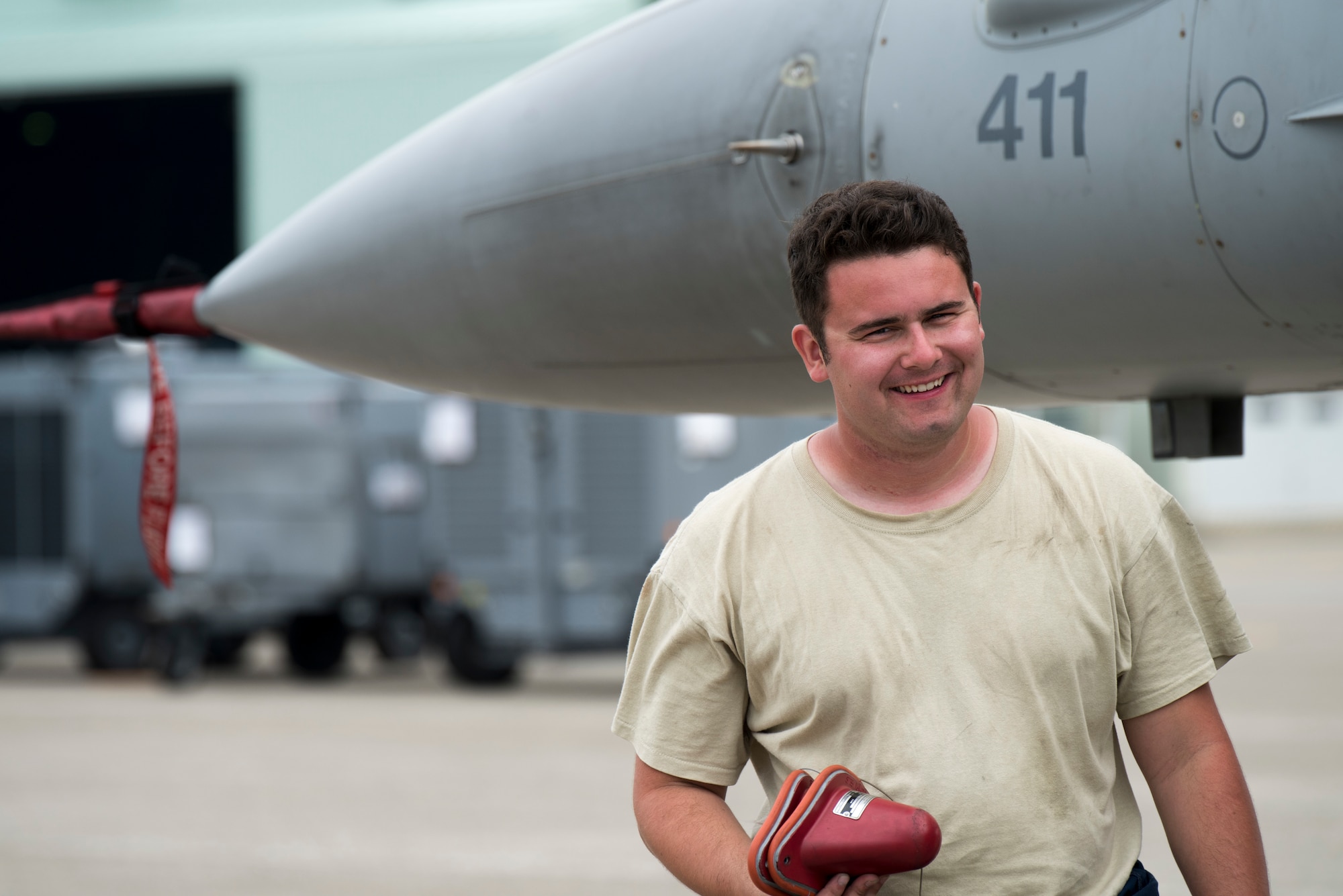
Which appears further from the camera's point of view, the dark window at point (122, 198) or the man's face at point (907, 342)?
the dark window at point (122, 198)

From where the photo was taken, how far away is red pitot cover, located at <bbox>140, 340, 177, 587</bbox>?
430 cm

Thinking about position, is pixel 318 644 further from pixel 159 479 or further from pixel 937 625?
pixel 937 625

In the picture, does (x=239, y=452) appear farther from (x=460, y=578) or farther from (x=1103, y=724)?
(x=1103, y=724)

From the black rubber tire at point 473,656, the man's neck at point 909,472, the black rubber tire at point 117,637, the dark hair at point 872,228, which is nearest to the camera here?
the dark hair at point 872,228

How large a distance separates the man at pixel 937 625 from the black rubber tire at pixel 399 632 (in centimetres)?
1251

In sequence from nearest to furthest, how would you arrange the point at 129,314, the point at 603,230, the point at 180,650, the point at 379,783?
the point at 603,230 < the point at 129,314 < the point at 379,783 < the point at 180,650

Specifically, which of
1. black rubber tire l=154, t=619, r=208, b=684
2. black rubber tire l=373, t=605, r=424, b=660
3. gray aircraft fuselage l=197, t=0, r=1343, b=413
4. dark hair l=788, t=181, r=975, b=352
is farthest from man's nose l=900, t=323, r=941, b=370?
black rubber tire l=373, t=605, r=424, b=660

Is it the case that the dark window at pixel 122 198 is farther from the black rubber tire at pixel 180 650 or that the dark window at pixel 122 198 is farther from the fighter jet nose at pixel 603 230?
the fighter jet nose at pixel 603 230

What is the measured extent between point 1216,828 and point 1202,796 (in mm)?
45

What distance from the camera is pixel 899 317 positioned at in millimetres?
2049

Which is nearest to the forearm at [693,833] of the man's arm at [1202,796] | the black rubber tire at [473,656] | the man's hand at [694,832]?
the man's hand at [694,832]

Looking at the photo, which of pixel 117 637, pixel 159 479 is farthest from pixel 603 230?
pixel 117 637

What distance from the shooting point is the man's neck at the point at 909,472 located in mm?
2131

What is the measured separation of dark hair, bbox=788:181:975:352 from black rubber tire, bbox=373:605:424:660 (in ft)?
41.7
